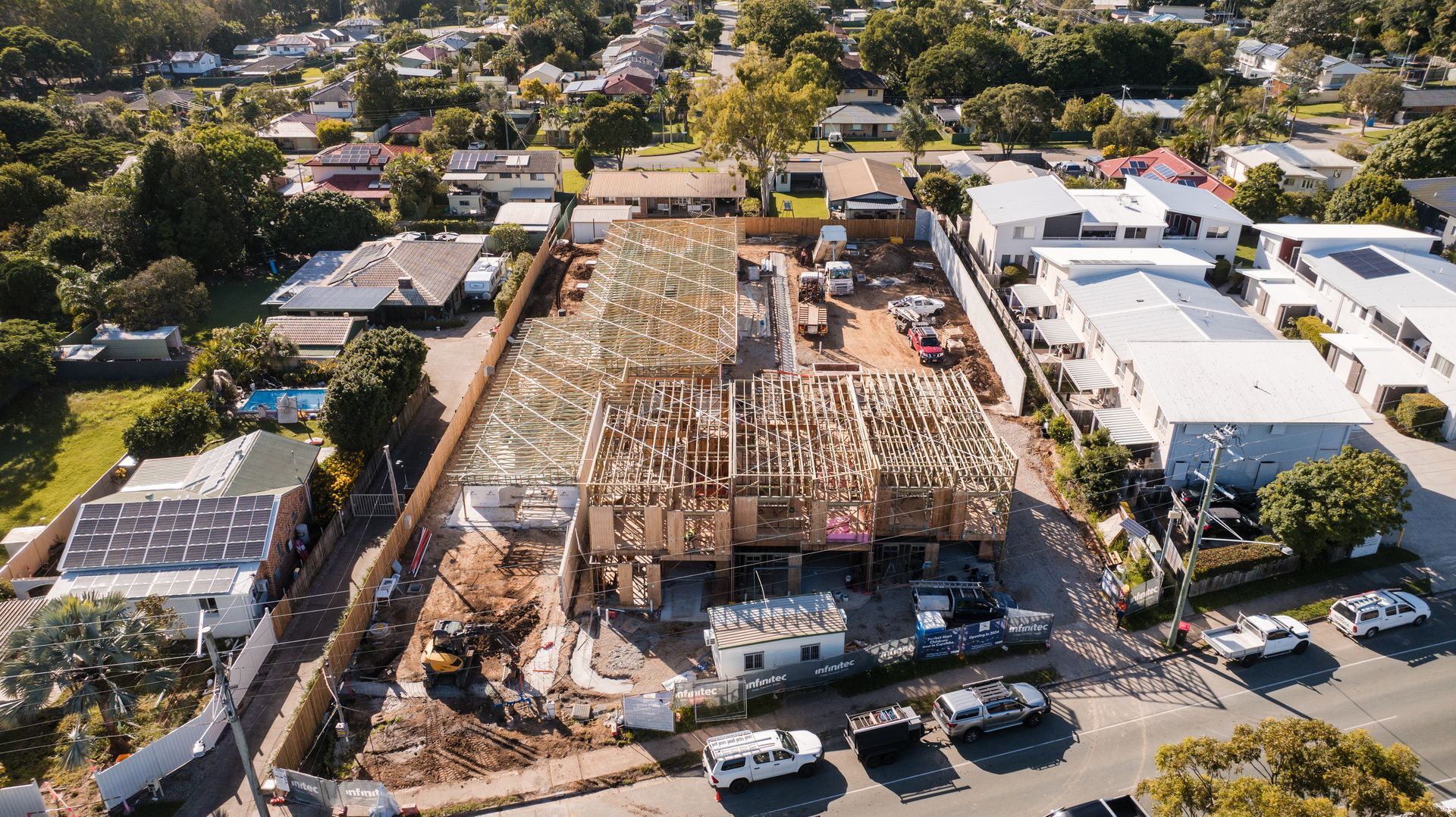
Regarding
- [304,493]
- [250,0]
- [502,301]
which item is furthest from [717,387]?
[250,0]

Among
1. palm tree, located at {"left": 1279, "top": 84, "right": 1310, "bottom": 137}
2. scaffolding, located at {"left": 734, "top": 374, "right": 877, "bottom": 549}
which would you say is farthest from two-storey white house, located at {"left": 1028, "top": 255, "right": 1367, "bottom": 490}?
palm tree, located at {"left": 1279, "top": 84, "right": 1310, "bottom": 137}

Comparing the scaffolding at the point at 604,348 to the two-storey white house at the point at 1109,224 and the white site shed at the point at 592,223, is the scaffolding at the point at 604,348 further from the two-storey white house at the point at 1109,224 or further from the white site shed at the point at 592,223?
the two-storey white house at the point at 1109,224

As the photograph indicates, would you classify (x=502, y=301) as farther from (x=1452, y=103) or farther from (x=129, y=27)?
(x=129, y=27)

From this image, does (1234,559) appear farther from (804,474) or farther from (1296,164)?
(1296,164)

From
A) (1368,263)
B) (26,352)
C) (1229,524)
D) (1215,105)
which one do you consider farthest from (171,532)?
(1215,105)

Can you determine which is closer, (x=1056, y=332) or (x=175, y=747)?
(x=175, y=747)

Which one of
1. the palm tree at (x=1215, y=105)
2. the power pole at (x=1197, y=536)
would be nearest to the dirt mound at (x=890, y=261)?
the power pole at (x=1197, y=536)
